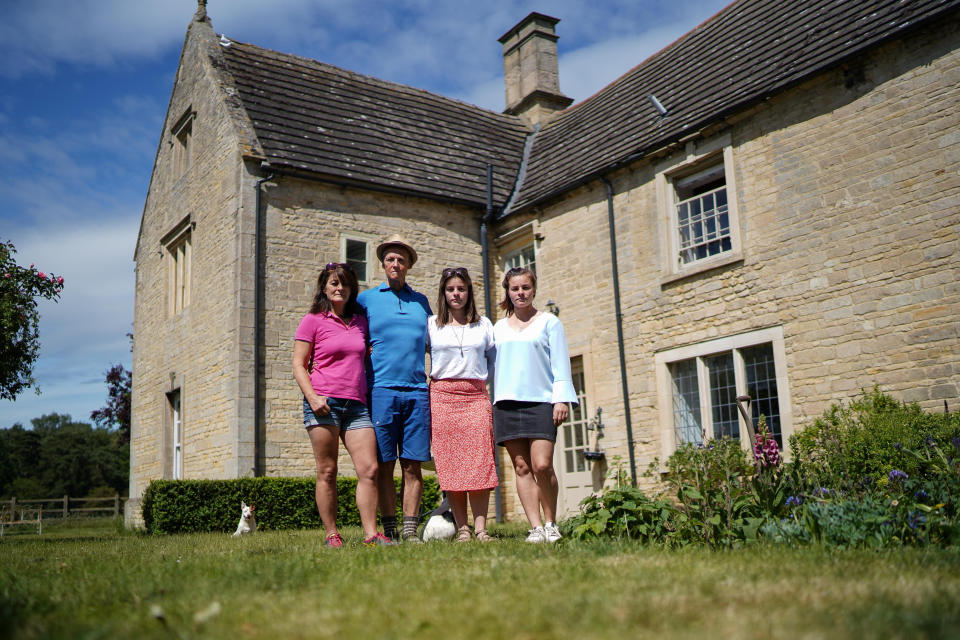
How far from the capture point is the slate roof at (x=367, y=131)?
1391cm

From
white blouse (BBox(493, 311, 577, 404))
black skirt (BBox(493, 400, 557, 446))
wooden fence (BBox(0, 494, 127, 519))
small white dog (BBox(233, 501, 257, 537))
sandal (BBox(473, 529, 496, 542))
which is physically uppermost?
white blouse (BBox(493, 311, 577, 404))

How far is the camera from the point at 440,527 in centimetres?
588

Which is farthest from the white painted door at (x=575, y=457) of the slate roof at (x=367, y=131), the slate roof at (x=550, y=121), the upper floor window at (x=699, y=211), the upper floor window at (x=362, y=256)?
the slate roof at (x=367, y=131)

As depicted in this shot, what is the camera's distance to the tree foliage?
56312 millimetres

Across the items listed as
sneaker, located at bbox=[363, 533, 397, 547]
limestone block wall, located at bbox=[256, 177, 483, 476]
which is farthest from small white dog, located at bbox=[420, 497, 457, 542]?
limestone block wall, located at bbox=[256, 177, 483, 476]

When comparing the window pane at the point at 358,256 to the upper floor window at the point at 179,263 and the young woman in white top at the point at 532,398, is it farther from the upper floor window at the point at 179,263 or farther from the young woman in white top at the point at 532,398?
the young woman in white top at the point at 532,398

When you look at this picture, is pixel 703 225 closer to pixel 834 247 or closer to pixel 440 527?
pixel 834 247

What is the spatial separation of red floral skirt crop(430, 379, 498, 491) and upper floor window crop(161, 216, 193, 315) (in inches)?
422

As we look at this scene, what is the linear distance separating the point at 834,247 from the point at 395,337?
20.9 ft

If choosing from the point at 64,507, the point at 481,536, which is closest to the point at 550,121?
the point at 481,536

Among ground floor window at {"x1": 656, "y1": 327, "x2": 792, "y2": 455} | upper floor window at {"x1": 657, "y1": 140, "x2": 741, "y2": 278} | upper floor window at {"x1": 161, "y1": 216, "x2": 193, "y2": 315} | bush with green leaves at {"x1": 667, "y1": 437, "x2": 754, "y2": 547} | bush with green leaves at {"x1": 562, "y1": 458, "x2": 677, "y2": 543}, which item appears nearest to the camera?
bush with green leaves at {"x1": 667, "y1": 437, "x2": 754, "y2": 547}

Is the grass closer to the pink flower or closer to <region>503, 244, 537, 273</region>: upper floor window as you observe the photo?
the pink flower

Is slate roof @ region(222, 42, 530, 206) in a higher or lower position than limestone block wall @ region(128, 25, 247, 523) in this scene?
higher

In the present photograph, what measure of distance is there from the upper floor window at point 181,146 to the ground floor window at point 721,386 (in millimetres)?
10249
